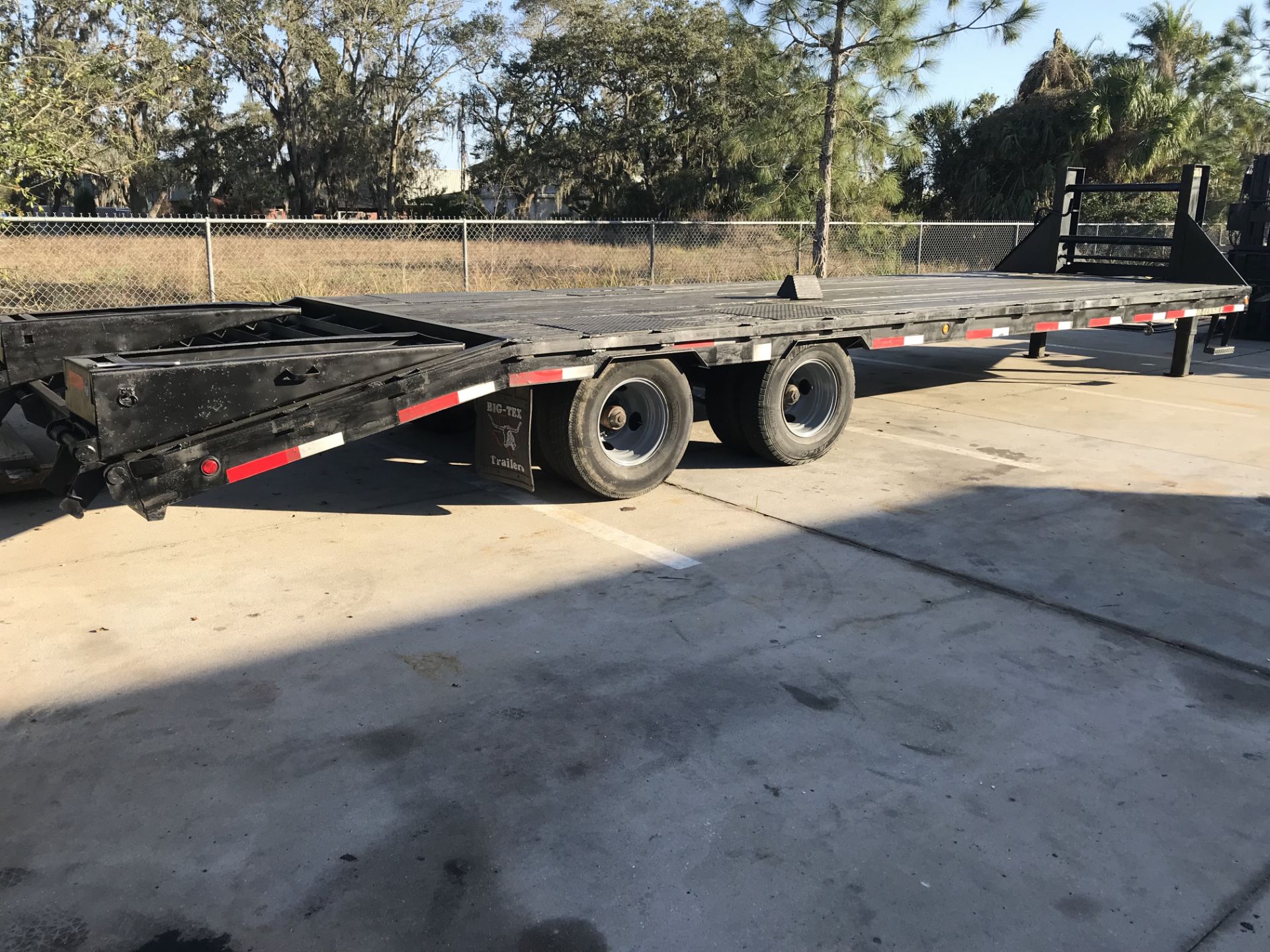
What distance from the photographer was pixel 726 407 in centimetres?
737

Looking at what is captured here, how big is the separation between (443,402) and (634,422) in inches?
65.6

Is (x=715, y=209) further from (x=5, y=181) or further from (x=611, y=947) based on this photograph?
(x=611, y=947)

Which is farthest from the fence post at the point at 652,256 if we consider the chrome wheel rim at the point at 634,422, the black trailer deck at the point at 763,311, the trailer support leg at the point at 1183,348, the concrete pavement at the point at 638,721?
the concrete pavement at the point at 638,721

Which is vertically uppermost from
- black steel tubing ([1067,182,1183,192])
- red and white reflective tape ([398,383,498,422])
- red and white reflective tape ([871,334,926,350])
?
black steel tubing ([1067,182,1183,192])

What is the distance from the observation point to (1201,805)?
3359 millimetres

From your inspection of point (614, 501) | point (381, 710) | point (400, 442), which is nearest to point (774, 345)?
point (614, 501)

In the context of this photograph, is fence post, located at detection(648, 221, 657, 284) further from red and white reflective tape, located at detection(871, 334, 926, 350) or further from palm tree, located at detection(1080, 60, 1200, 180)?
palm tree, located at detection(1080, 60, 1200, 180)

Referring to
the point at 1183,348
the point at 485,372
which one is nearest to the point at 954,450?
the point at 485,372

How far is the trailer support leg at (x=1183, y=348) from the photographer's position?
38.5 ft

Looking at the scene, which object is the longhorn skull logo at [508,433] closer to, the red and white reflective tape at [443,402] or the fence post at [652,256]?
the red and white reflective tape at [443,402]

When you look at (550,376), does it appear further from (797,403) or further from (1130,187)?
(1130,187)

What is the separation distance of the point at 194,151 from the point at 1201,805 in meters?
52.6

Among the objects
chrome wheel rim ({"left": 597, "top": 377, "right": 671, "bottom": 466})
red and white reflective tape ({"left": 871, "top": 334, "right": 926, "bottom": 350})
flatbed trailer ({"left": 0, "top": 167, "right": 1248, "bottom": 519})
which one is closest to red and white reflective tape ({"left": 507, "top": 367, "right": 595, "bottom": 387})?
flatbed trailer ({"left": 0, "top": 167, "right": 1248, "bottom": 519})

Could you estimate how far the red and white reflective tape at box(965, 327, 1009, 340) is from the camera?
27.1 feet
